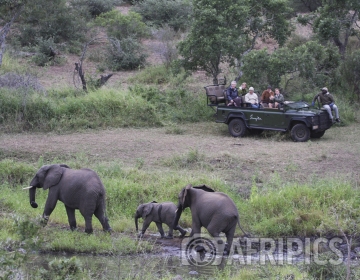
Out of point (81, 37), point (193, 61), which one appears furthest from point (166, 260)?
point (81, 37)

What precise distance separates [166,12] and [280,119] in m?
17.4

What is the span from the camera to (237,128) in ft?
60.9

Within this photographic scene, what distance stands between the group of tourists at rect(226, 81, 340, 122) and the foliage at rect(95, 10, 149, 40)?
10999 millimetres

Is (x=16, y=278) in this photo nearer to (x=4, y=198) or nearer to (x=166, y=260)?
(x=166, y=260)

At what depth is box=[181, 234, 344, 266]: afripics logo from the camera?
9.94 m

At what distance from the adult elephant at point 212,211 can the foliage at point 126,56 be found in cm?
1677

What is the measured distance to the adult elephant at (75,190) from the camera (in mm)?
10469

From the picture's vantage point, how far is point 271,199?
39.5 feet

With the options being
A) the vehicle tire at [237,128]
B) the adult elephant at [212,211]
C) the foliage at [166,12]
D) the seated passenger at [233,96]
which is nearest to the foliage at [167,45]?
the foliage at [166,12]

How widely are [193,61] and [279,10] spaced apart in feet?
12.0

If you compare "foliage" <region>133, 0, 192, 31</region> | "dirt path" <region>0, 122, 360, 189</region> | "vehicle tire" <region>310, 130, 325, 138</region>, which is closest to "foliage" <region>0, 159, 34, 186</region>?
"dirt path" <region>0, 122, 360, 189</region>

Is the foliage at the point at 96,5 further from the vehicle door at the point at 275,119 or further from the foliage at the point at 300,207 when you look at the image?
the foliage at the point at 300,207

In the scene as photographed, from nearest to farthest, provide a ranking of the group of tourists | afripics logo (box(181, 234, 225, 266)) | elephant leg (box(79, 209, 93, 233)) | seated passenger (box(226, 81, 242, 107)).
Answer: afripics logo (box(181, 234, 225, 266)) → elephant leg (box(79, 209, 93, 233)) → the group of tourists → seated passenger (box(226, 81, 242, 107))

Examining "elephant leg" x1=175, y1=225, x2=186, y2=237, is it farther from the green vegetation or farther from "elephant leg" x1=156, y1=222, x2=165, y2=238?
the green vegetation
